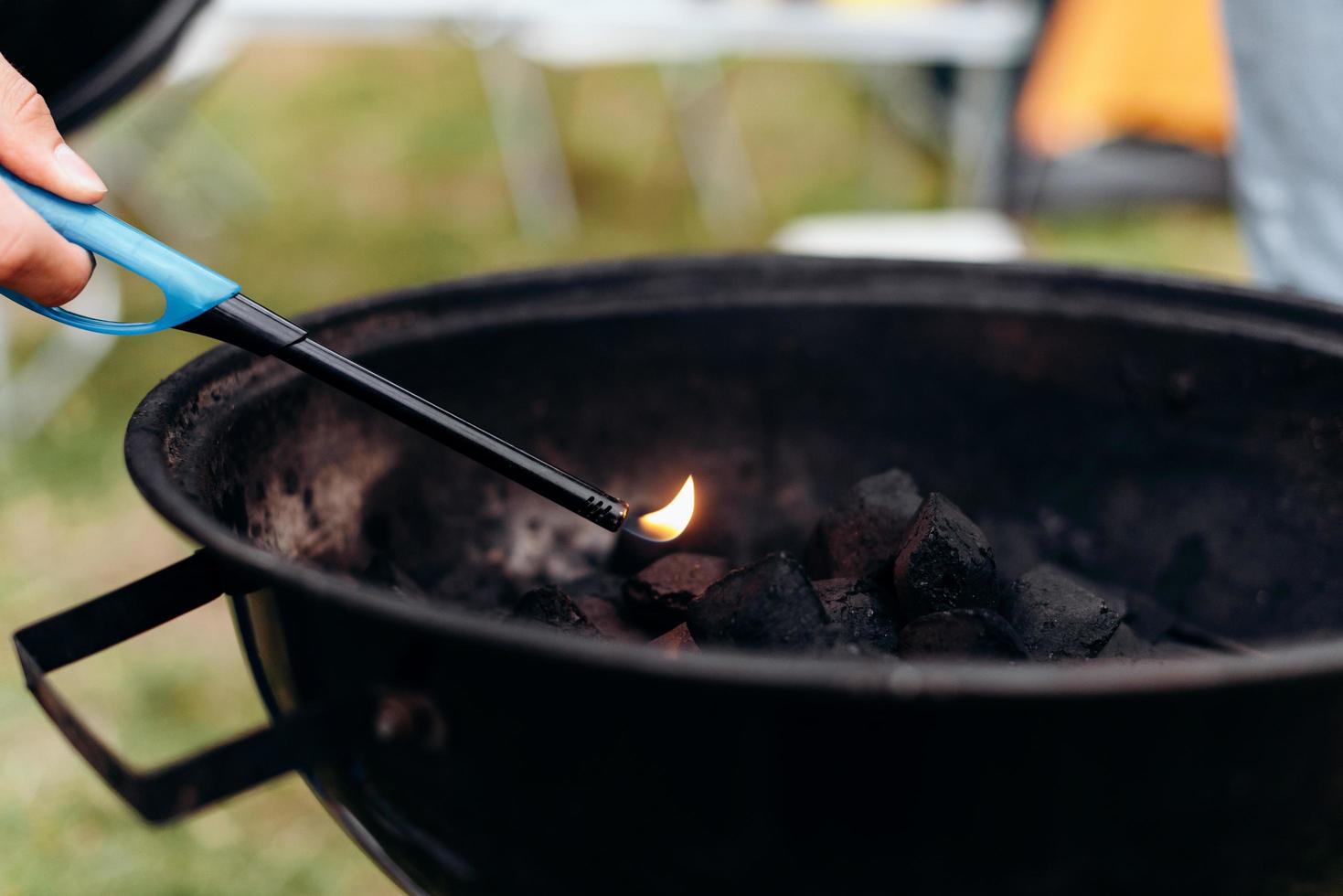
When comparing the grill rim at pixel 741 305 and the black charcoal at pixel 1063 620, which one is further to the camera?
the black charcoal at pixel 1063 620

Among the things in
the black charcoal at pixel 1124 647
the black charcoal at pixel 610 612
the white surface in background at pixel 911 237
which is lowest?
the white surface in background at pixel 911 237

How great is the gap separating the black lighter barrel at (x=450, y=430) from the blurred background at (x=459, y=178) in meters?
0.75

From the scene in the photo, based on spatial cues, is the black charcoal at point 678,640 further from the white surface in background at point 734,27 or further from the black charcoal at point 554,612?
the white surface in background at point 734,27

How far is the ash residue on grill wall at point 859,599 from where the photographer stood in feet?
3.22

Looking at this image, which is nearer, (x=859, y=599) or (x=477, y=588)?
(x=859, y=599)

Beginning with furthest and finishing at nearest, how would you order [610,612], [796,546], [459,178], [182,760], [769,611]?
[459,178]
[796,546]
[610,612]
[769,611]
[182,760]

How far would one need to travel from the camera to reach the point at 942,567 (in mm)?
1091

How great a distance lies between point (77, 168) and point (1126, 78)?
13.5ft

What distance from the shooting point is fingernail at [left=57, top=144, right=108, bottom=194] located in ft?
2.93

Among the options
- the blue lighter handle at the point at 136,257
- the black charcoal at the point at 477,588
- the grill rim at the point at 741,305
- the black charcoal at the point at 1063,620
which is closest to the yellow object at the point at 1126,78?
the grill rim at the point at 741,305

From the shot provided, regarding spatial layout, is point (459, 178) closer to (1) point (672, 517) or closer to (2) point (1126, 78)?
(2) point (1126, 78)

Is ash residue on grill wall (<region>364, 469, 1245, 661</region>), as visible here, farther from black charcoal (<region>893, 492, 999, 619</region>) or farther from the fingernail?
the fingernail

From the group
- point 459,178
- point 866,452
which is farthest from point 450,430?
point 459,178

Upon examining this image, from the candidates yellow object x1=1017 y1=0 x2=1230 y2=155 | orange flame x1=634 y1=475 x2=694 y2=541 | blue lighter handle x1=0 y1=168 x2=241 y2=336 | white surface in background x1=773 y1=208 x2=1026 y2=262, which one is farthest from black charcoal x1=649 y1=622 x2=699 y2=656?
yellow object x1=1017 y1=0 x2=1230 y2=155
